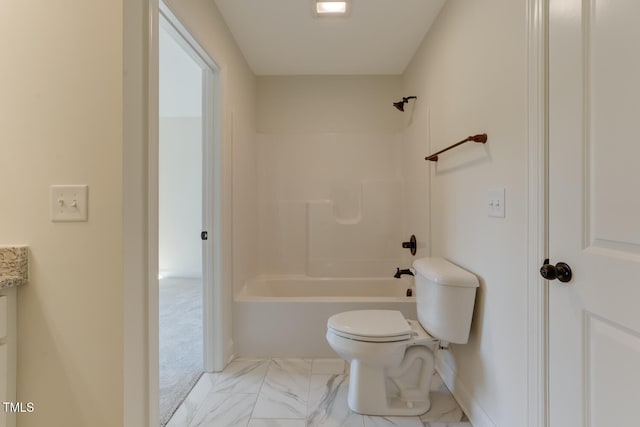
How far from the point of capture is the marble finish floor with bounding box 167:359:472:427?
1.63m

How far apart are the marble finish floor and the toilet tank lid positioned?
0.72m

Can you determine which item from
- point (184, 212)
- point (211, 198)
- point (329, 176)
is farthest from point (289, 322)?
Result: point (184, 212)

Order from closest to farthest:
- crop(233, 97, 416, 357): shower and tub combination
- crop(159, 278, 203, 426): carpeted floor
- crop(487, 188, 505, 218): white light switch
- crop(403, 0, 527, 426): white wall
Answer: crop(403, 0, 527, 426): white wall, crop(487, 188, 505, 218): white light switch, crop(159, 278, 203, 426): carpeted floor, crop(233, 97, 416, 357): shower and tub combination

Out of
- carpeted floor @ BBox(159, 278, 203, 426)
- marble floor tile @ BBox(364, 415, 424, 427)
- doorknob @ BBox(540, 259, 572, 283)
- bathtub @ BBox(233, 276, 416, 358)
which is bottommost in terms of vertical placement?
marble floor tile @ BBox(364, 415, 424, 427)

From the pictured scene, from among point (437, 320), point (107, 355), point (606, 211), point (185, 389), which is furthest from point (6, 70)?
point (437, 320)

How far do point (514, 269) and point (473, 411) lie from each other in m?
0.83

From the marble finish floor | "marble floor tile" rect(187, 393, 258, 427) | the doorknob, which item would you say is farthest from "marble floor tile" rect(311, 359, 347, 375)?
the doorknob

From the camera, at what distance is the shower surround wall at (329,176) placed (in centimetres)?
312

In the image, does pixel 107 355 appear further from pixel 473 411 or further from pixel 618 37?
pixel 618 37

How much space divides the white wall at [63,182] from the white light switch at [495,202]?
56.5 inches

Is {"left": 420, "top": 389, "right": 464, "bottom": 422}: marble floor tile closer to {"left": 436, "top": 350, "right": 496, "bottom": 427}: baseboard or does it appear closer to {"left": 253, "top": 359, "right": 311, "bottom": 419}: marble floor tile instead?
{"left": 436, "top": 350, "right": 496, "bottom": 427}: baseboard

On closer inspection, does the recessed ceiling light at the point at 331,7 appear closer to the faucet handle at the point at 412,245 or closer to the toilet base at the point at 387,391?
the faucet handle at the point at 412,245

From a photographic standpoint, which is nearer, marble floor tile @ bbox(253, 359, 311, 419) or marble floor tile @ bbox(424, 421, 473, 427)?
marble floor tile @ bbox(424, 421, 473, 427)

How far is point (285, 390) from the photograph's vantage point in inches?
75.1
